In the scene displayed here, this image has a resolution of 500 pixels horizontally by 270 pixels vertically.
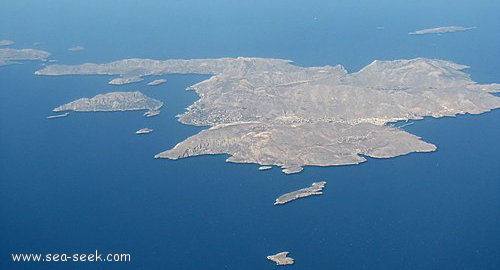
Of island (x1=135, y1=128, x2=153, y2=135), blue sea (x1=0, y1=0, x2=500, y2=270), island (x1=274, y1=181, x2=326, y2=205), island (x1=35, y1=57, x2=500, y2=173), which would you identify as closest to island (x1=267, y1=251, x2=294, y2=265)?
blue sea (x1=0, y1=0, x2=500, y2=270)

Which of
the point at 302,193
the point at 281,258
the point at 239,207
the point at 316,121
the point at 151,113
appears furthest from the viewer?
the point at 151,113

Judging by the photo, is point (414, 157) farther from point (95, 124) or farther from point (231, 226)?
point (95, 124)

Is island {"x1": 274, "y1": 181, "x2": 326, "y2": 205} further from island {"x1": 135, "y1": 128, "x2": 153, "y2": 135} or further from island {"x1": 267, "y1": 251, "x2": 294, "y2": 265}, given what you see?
island {"x1": 135, "y1": 128, "x2": 153, "y2": 135}

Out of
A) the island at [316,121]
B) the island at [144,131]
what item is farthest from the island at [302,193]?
the island at [144,131]

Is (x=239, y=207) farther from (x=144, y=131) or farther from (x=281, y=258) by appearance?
(x=144, y=131)

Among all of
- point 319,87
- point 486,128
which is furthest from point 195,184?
point 486,128

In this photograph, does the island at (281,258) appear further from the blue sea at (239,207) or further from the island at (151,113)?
the island at (151,113)

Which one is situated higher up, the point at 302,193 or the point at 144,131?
the point at 144,131

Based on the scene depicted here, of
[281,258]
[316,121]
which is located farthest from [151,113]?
[281,258]
